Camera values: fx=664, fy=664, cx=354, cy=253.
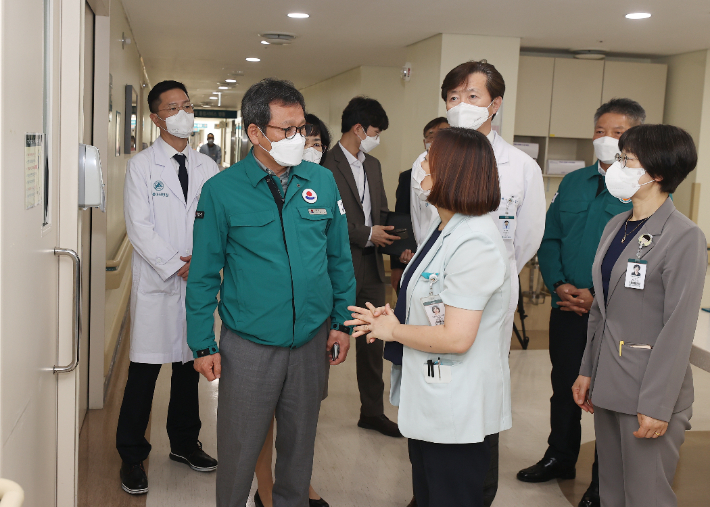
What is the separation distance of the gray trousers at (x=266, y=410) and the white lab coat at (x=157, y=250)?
77cm

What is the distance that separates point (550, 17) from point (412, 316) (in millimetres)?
4211

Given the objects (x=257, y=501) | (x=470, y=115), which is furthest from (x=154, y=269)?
(x=470, y=115)

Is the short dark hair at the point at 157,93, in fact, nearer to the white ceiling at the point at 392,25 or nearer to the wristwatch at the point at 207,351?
the wristwatch at the point at 207,351

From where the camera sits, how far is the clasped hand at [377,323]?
1.87 meters

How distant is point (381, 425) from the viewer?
3.67m

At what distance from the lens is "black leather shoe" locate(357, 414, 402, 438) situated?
3623 mm

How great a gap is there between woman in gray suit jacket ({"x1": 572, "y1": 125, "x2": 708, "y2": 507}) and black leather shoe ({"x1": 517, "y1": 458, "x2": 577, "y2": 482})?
97 cm

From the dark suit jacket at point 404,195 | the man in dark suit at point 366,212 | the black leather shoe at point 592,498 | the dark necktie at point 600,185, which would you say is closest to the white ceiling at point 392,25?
the dark suit jacket at point 404,195

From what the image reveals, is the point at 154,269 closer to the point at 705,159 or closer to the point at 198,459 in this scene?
the point at 198,459

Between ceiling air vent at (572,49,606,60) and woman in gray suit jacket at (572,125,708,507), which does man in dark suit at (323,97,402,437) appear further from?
ceiling air vent at (572,49,606,60)

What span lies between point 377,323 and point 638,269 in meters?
0.80

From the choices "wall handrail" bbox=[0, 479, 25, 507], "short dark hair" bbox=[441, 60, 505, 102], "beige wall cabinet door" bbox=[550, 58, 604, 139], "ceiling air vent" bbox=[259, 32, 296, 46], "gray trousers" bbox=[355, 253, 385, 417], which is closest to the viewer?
"wall handrail" bbox=[0, 479, 25, 507]

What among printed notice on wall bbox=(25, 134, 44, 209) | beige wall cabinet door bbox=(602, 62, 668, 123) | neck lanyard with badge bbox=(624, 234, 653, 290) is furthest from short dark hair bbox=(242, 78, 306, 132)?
beige wall cabinet door bbox=(602, 62, 668, 123)

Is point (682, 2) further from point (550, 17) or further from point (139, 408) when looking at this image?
point (139, 408)
